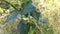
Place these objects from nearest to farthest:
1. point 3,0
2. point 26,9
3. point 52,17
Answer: point 26,9 < point 3,0 < point 52,17

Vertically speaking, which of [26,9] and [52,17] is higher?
[26,9]

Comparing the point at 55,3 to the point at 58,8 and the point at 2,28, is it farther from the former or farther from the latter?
the point at 2,28

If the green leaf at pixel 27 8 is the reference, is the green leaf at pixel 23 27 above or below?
below

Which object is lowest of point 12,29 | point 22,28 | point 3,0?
point 12,29

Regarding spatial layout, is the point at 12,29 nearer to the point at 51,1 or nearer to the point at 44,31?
the point at 44,31

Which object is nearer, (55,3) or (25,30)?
(25,30)

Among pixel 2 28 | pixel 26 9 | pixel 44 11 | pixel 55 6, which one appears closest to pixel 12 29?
pixel 2 28

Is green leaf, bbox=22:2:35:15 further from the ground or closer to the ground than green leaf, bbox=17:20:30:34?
further from the ground

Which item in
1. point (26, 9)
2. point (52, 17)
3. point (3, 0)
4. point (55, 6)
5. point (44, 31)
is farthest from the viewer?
point (55, 6)

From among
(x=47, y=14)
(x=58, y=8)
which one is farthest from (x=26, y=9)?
(x=58, y=8)
